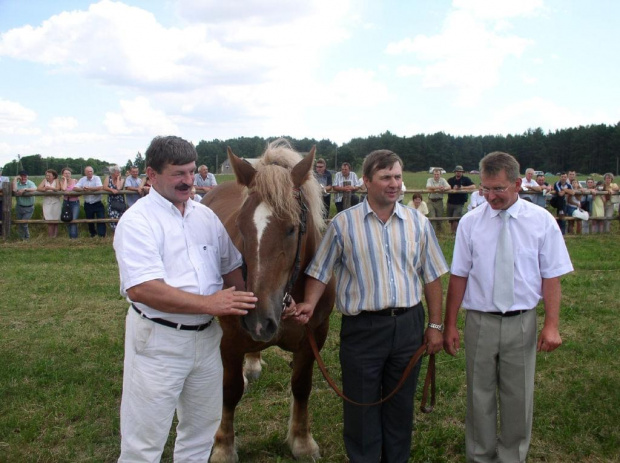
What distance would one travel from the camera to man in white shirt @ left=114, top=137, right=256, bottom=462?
2.26m

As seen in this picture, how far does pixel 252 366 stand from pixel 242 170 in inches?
102

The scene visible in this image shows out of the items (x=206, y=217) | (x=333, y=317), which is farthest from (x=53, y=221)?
(x=206, y=217)

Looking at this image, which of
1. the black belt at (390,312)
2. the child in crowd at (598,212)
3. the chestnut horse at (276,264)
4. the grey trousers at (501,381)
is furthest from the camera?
the child in crowd at (598,212)

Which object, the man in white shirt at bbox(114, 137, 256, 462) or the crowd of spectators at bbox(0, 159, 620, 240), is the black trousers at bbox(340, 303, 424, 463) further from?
the crowd of spectators at bbox(0, 159, 620, 240)

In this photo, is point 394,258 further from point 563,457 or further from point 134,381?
point 563,457

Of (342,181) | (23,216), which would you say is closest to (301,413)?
(342,181)

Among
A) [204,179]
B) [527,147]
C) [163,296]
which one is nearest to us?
[163,296]

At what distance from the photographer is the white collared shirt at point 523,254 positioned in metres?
2.91

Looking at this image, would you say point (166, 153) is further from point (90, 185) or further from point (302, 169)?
point (90, 185)

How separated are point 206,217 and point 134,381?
836 millimetres

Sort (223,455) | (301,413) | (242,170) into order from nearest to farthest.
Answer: (242,170) → (223,455) → (301,413)

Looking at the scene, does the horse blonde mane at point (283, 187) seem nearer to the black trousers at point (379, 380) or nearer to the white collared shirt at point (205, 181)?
the black trousers at point (379, 380)

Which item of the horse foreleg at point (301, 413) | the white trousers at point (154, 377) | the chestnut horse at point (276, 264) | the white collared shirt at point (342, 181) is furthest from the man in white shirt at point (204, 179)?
the white trousers at point (154, 377)

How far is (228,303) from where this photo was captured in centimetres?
228
